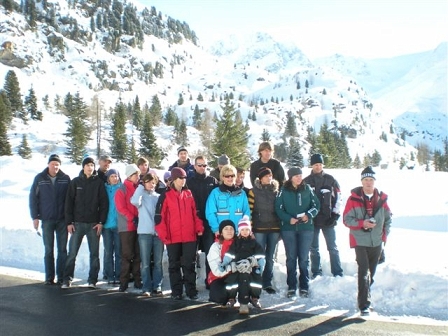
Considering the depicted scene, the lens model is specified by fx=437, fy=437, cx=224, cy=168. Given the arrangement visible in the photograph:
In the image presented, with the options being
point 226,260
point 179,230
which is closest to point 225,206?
point 179,230

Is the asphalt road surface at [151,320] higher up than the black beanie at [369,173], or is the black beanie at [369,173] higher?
the black beanie at [369,173]

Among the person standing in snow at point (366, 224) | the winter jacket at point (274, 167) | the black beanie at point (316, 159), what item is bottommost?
the person standing in snow at point (366, 224)

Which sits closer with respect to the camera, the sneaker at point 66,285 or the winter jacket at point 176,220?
the winter jacket at point 176,220

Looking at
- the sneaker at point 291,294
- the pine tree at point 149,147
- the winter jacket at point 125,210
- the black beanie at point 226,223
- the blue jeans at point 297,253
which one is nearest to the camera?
the black beanie at point 226,223

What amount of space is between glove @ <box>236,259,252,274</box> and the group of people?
0.01m

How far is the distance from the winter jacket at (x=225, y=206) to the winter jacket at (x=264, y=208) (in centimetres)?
31

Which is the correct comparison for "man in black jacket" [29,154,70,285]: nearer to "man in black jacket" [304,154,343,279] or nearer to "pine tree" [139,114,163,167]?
"man in black jacket" [304,154,343,279]

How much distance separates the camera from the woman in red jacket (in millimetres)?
6996

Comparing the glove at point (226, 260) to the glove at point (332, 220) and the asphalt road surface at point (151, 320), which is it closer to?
the asphalt road surface at point (151, 320)

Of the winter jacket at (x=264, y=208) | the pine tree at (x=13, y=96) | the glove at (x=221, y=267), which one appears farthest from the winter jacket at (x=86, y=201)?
the pine tree at (x=13, y=96)

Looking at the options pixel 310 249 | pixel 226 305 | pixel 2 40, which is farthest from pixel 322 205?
pixel 2 40

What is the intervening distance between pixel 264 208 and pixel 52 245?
13.1ft

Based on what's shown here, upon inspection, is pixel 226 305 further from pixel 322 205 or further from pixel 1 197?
pixel 1 197

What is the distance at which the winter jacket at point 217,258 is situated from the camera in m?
6.43
